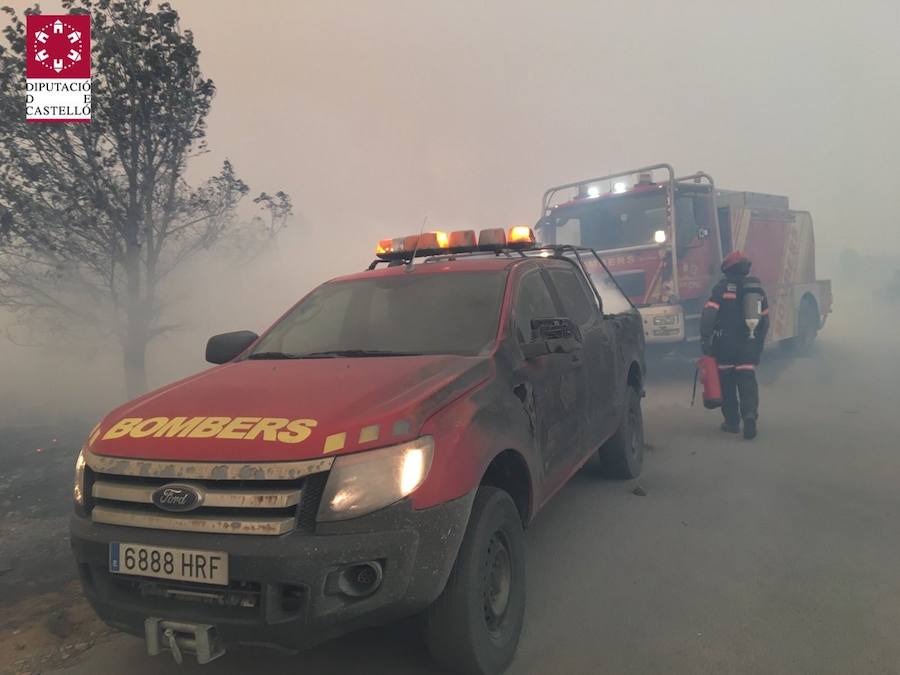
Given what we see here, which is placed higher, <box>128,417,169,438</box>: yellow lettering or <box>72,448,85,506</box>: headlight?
<box>128,417,169,438</box>: yellow lettering

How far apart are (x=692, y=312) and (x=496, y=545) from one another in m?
7.45

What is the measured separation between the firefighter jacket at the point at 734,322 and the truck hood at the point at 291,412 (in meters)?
4.56

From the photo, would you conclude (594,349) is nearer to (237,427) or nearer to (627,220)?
(237,427)

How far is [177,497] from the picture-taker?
79.6 inches

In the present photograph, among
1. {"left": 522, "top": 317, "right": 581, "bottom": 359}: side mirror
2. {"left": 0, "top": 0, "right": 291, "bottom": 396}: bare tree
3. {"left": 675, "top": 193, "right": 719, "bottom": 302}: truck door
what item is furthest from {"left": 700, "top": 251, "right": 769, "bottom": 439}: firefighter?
{"left": 0, "top": 0, "right": 291, "bottom": 396}: bare tree

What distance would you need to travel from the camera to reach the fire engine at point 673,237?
877 cm

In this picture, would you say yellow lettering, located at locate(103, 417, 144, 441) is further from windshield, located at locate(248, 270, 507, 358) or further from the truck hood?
windshield, located at locate(248, 270, 507, 358)

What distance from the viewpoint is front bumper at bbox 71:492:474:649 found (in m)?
1.91

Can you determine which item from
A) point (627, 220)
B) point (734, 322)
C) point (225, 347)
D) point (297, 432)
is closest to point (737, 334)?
point (734, 322)

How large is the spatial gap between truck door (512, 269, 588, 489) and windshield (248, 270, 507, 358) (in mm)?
198

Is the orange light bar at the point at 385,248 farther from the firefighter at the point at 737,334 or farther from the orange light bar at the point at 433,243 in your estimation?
the firefighter at the point at 737,334

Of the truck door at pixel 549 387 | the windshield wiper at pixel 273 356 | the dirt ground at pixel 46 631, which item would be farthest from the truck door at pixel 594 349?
the dirt ground at pixel 46 631

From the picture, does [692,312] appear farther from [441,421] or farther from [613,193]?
[441,421]

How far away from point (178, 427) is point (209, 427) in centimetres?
13
